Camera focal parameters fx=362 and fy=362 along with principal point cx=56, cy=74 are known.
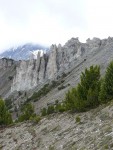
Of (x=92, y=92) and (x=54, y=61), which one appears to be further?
(x=54, y=61)

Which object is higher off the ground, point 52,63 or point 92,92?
point 52,63

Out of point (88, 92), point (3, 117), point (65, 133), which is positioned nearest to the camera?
point (65, 133)

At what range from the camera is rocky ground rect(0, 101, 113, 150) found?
1097 inches

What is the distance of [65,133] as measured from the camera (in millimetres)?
35062

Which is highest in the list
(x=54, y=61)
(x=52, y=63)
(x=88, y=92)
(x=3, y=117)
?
(x=54, y=61)

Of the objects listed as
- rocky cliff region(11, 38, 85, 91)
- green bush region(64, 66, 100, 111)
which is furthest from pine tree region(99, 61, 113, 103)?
rocky cliff region(11, 38, 85, 91)

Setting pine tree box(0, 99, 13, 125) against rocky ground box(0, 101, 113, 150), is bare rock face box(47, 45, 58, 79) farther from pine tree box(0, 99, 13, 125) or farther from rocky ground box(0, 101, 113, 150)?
rocky ground box(0, 101, 113, 150)

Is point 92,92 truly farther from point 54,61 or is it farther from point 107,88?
point 54,61

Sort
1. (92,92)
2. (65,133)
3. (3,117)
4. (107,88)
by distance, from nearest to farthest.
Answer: (65,133)
(107,88)
(92,92)
(3,117)

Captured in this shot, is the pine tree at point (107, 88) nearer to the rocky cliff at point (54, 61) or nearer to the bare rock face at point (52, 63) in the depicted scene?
the rocky cliff at point (54, 61)

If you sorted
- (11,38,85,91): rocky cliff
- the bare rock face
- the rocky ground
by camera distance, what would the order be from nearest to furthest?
the rocky ground → (11,38,85,91): rocky cliff → the bare rock face

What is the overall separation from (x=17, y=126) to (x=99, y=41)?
379ft

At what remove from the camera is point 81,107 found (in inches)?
1647

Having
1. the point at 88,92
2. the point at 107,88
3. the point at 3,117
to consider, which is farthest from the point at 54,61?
the point at 107,88
